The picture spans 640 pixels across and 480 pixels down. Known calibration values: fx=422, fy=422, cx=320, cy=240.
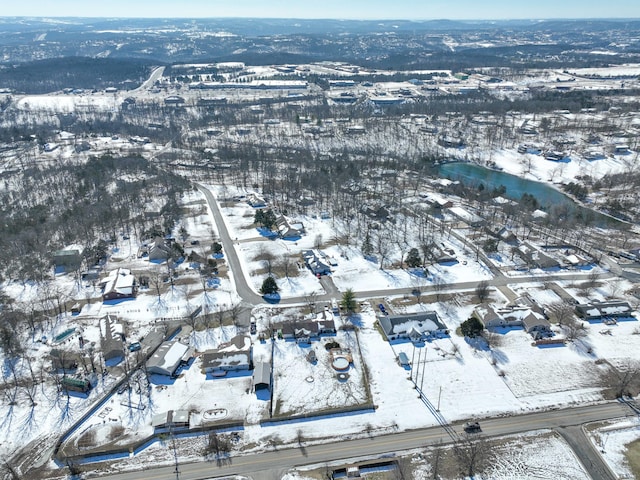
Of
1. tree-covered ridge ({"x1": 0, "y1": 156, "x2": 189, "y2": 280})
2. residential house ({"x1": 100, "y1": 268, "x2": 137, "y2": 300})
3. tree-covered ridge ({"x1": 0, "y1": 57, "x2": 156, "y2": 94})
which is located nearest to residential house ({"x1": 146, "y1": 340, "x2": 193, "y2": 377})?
residential house ({"x1": 100, "y1": 268, "x2": 137, "y2": 300})

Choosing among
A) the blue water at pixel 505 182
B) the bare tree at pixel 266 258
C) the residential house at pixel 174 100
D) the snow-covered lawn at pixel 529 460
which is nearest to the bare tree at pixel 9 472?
the snow-covered lawn at pixel 529 460

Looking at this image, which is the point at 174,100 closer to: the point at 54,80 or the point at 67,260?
the point at 54,80

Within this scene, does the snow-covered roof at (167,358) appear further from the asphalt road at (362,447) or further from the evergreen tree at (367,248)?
the evergreen tree at (367,248)

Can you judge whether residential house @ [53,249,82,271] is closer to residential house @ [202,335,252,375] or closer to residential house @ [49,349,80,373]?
residential house @ [49,349,80,373]

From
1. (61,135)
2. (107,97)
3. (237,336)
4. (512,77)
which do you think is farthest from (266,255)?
(512,77)

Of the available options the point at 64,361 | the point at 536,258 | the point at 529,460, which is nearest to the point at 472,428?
the point at 529,460

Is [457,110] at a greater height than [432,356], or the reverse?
[457,110]

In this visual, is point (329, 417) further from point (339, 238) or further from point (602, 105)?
point (602, 105)
